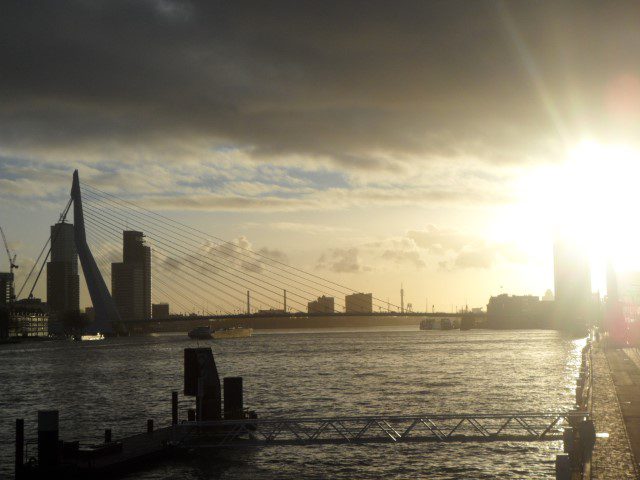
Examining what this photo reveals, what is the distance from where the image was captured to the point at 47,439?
31.1 m

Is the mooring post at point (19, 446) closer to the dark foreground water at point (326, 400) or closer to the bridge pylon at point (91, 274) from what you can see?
the dark foreground water at point (326, 400)

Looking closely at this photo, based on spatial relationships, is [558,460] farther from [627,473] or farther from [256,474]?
[256,474]

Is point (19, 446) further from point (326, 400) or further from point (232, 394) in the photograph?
point (326, 400)

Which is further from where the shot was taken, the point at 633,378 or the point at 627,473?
the point at 633,378

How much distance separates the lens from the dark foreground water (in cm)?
3525

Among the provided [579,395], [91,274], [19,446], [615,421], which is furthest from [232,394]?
[91,274]

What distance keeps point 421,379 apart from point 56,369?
56.2 m

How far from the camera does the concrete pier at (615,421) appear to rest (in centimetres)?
2635

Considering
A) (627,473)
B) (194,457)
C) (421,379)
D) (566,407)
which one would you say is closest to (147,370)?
(421,379)

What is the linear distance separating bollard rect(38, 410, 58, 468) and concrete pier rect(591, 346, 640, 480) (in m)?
19.0

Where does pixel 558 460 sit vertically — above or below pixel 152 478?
above

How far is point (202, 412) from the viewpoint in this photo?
40.1 meters

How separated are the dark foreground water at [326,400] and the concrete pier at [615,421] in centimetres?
285

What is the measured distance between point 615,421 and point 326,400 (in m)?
28.7
